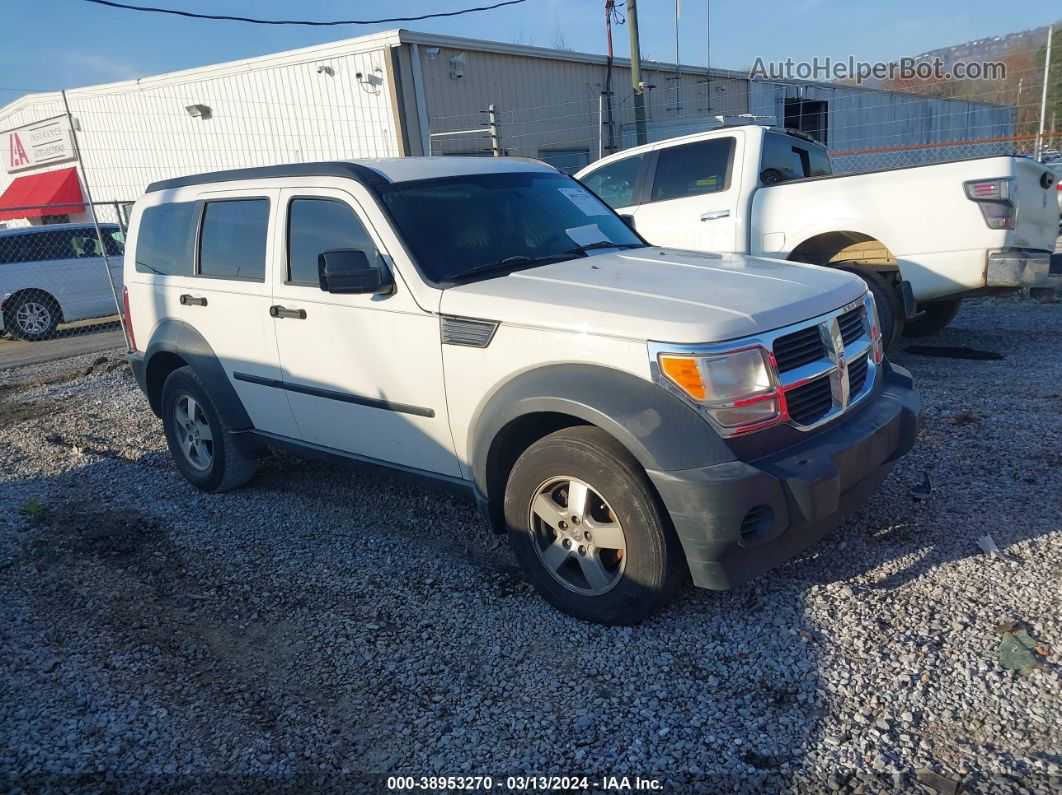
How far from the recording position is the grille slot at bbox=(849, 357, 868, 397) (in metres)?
3.34

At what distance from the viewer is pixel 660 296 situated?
3150mm

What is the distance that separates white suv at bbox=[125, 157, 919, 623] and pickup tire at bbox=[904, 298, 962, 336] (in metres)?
4.38

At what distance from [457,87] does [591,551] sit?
14.9 m

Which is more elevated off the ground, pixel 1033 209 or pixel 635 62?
pixel 635 62

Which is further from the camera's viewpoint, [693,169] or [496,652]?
[693,169]

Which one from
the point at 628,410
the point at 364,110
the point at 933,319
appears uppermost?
the point at 364,110

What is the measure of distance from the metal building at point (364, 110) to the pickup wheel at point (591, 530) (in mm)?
9608

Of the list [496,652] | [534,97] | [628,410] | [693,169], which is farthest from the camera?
[534,97]

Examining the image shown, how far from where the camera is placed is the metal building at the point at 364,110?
15.4 metres

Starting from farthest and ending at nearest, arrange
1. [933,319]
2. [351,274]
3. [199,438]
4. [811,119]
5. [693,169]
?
[811,119] → [933,319] → [693,169] → [199,438] → [351,274]

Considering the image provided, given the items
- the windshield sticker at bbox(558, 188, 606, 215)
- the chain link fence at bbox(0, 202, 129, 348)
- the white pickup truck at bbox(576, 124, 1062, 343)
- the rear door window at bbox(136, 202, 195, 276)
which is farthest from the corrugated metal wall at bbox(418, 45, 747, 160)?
the windshield sticker at bbox(558, 188, 606, 215)

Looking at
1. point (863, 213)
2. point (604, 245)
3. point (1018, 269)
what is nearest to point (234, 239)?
point (604, 245)

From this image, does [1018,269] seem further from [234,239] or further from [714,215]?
[234,239]

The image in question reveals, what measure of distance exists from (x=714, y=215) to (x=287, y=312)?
4252 mm
